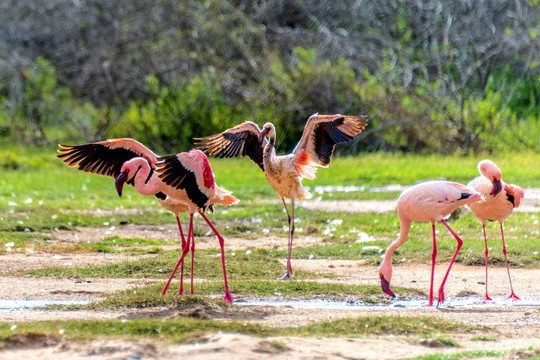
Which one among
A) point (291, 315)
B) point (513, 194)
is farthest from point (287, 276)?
point (513, 194)

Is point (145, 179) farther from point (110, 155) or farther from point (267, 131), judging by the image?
point (267, 131)

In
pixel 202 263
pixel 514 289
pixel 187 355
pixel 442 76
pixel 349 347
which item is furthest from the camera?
pixel 442 76

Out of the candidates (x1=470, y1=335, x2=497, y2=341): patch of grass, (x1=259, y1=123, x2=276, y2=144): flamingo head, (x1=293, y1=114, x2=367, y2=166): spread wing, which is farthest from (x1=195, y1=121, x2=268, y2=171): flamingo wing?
(x1=470, y1=335, x2=497, y2=341): patch of grass

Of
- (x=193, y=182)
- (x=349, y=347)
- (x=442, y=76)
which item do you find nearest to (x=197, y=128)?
(x=442, y=76)

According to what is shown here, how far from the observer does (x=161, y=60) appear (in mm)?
20688

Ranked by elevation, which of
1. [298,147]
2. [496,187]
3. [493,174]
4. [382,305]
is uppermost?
[298,147]

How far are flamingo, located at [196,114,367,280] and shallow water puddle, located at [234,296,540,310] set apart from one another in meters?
2.25

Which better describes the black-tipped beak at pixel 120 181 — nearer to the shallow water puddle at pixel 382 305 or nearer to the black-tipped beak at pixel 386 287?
the shallow water puddle at pixel 382 305

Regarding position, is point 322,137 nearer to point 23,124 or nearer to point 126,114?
point 126,114

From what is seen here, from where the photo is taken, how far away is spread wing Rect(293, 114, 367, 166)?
9.73 metres

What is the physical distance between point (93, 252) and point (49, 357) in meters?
4.89

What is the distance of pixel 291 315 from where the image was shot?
6574 mm

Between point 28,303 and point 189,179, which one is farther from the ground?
point 189,179

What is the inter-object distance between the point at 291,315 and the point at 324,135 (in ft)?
12.1
